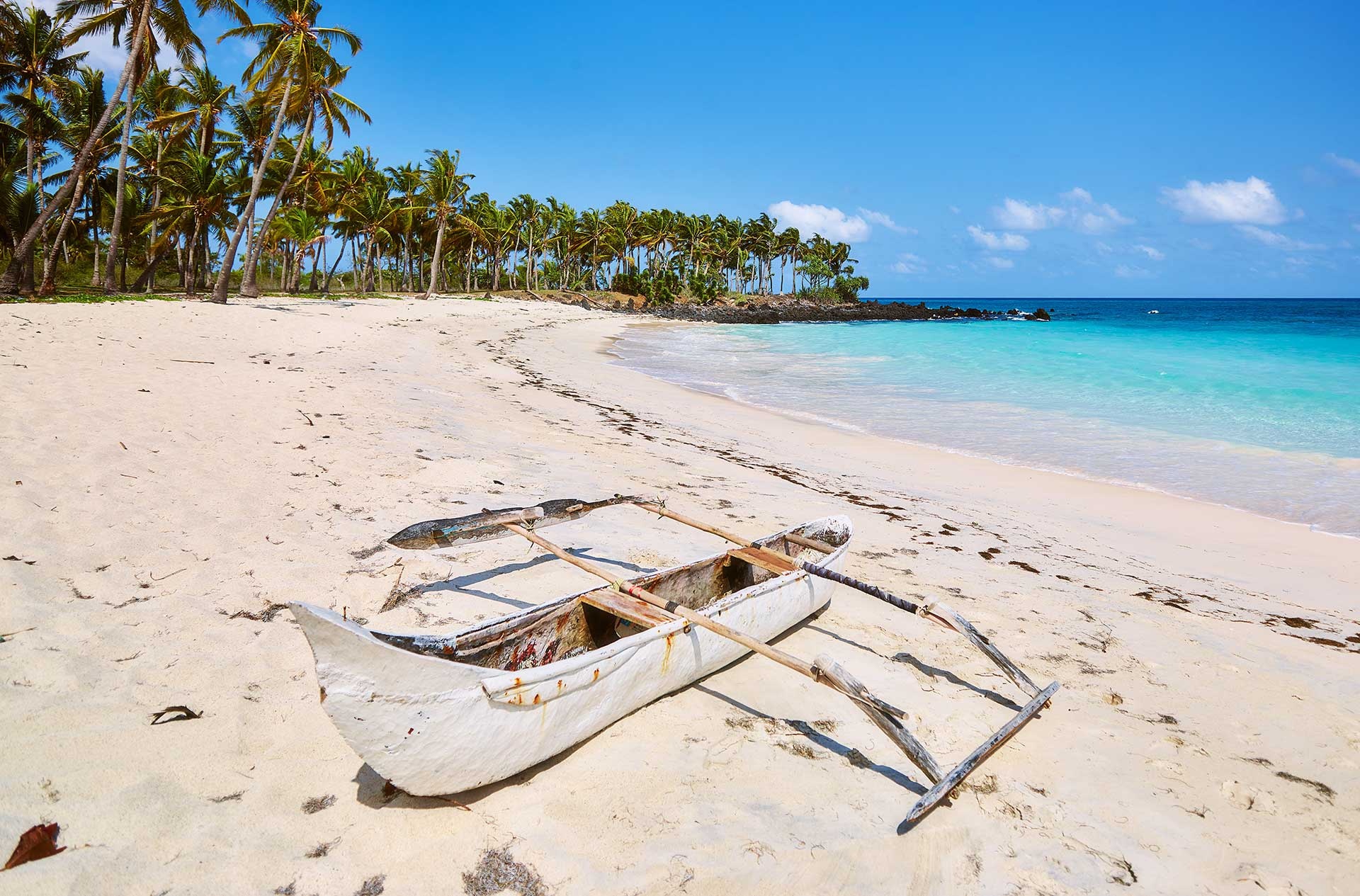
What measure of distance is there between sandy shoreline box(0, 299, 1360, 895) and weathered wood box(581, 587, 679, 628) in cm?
43

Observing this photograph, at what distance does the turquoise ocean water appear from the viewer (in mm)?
9414

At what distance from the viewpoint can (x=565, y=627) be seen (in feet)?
10.7

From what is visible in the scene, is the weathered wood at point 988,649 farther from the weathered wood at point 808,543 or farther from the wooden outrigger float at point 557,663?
the weathered wood at point 808,543

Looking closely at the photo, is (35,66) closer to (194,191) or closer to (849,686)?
(194,191)

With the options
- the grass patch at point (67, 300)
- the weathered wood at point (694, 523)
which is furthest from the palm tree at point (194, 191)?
the weathered wood at point (694, 523)

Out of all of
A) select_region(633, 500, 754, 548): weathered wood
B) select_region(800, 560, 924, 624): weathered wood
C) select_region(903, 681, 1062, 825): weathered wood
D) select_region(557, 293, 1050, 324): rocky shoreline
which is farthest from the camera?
select_region(557, 293, 1050, 324): rocky shoreline

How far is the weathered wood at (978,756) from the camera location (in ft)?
8.52

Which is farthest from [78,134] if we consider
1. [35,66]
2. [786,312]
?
[786,312]

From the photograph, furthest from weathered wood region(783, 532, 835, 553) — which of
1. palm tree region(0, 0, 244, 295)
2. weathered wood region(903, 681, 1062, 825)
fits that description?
palm tree region(0, 0, 244, 295)

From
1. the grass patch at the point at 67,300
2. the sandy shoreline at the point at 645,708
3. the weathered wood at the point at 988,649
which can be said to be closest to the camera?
the sandy shoreline at the point at 645,708

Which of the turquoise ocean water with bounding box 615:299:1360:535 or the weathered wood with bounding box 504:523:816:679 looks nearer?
the weathered wood with bounding box 504:523:816:679

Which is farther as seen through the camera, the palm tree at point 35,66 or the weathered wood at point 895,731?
the palm tree at point 35,66

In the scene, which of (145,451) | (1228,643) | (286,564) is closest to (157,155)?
(145,451)

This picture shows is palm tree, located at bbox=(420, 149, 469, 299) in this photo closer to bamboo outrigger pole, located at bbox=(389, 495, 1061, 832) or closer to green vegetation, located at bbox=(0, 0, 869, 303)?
green vegetation, located at bbox=(0, 0, 869, 303)
